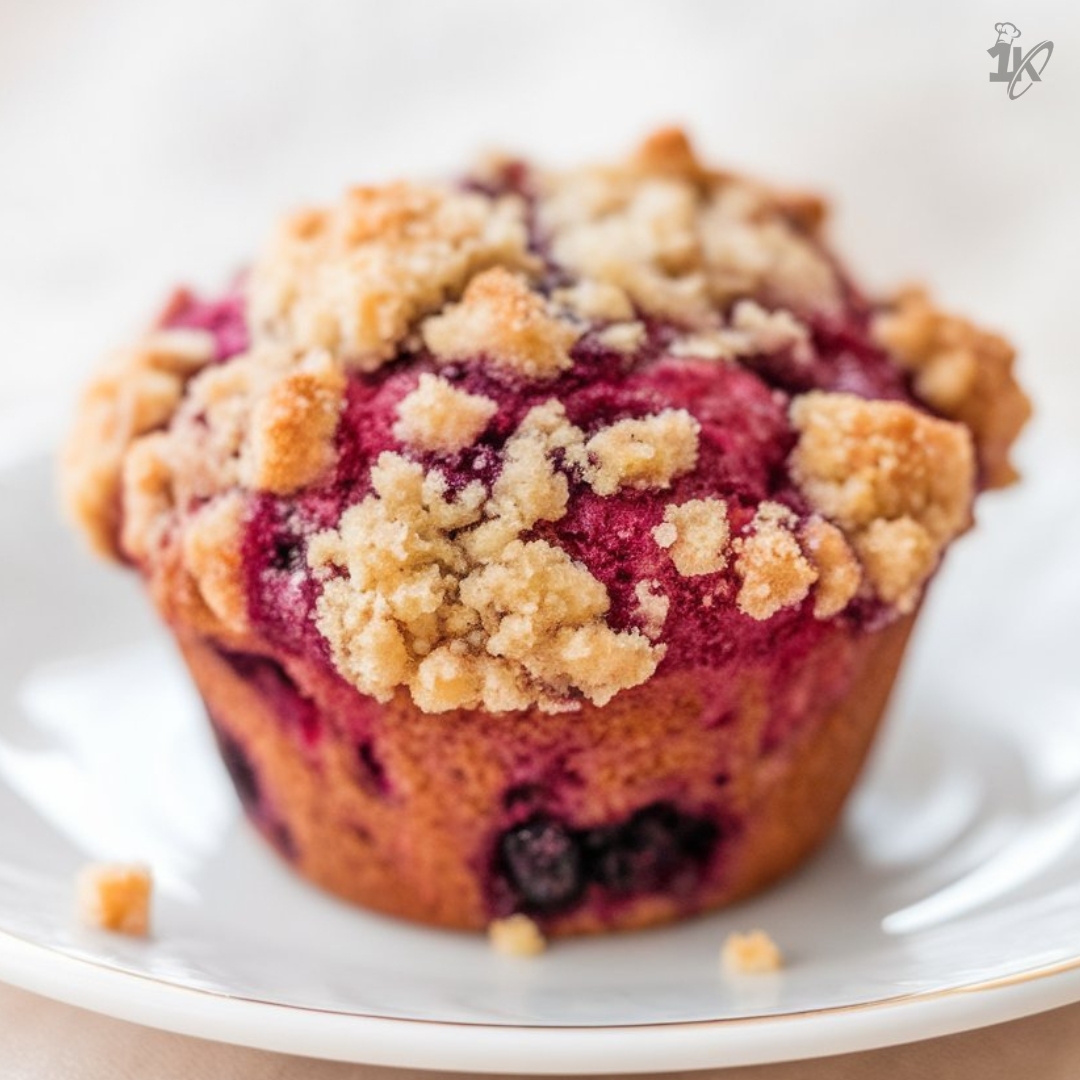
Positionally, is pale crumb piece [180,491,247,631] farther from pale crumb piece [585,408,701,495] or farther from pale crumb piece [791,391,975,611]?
pale crumb piece [791,391,975,611]

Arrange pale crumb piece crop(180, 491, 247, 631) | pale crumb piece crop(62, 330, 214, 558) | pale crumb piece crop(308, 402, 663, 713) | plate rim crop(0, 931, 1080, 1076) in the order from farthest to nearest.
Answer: pale crumb piece crop(62, 330, 214, 558), pale crumb piece crop(180, 491, 247, 631), pale crumb piece crop(308, 402, 663, 713), plate rim crop(0, 931, 1080, 1076)

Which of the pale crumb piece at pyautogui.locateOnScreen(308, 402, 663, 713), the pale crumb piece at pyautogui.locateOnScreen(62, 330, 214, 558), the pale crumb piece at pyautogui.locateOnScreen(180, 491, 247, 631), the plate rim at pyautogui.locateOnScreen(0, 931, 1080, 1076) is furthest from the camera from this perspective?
the pale crumb piece at pyautogui.locateOnScreen(62, 330, 214, 558)

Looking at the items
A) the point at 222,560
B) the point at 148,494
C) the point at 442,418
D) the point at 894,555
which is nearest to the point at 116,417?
the point at 148,494

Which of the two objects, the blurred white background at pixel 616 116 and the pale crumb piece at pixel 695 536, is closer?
the pale crumb piece at pixel 695 536

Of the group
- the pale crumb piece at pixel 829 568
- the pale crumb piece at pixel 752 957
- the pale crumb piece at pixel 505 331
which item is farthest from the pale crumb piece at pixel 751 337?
the pale crumb piece at pixel 752 957

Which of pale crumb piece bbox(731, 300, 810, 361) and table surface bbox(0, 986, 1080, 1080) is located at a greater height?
pale crumb piece bbox(731, 300, 810, 361)

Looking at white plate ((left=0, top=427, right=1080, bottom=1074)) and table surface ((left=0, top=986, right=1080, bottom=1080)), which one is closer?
white plate ((left=0, top=427, right=1080, bottom=1074))

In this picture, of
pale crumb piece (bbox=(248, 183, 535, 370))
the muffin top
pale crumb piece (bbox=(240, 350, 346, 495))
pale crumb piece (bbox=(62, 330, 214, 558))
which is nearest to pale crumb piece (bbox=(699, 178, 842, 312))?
the muffin top

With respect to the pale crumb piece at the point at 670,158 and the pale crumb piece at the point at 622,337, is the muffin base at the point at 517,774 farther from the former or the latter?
the pale crumb piece at the point at 670,158
